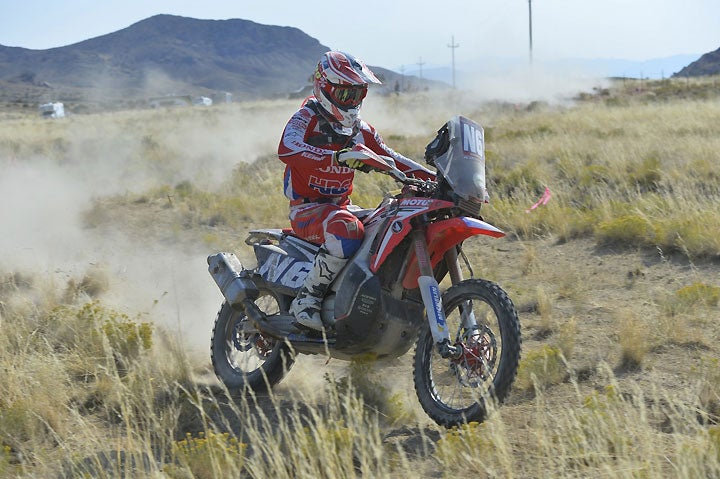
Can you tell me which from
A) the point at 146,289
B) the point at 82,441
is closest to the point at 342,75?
the point at 82,441

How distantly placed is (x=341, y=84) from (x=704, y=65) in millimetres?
119374

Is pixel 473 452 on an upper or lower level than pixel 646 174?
lower

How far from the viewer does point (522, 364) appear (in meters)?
5.60

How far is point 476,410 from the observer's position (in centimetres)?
454

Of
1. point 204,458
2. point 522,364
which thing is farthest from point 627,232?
point 204,458

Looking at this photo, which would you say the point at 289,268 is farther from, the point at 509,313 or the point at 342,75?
the point at 509,313

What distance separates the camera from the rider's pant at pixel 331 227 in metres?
5.39

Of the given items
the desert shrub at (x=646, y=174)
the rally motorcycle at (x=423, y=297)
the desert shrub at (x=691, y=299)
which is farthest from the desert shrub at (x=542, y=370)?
the desert shrub at (x=646, y=174)

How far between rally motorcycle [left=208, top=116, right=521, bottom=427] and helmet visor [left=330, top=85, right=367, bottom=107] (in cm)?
73

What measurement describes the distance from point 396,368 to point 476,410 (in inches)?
70.0

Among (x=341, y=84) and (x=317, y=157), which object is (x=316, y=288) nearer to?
(x=317, y=157)

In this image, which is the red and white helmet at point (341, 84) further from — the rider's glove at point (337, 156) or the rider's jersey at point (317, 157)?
the rider's glove at point (337, 156)

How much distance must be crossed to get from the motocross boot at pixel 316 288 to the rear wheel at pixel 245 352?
53 cm

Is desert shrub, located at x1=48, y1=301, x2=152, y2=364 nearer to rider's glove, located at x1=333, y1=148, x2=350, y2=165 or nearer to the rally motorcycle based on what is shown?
the rally motorcycle
